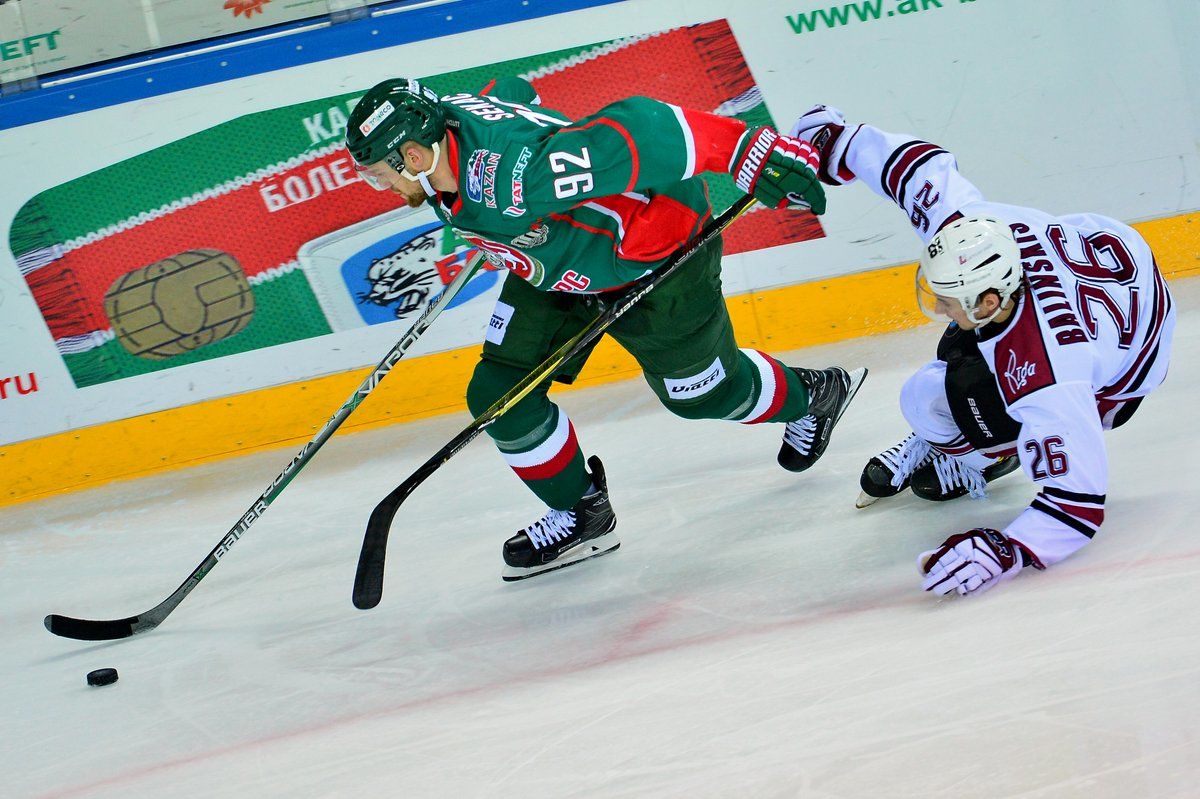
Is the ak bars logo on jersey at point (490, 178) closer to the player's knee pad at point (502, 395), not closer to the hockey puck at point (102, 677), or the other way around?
the player's knee pad at point (502, 395)

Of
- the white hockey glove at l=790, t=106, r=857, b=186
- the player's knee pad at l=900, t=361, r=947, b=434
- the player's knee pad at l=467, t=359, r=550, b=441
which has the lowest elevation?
the player's knee pad at l=900, t=361, r=947, b=434

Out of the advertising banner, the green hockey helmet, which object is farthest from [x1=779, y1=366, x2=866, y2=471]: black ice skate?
the advertising banner

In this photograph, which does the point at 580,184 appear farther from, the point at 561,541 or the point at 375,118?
the point at 561,541

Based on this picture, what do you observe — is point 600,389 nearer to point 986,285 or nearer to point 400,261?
point 400,261

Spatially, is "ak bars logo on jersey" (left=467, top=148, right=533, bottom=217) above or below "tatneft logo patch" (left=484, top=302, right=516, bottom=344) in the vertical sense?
above

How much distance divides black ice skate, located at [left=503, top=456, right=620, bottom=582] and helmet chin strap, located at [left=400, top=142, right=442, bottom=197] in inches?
29.5

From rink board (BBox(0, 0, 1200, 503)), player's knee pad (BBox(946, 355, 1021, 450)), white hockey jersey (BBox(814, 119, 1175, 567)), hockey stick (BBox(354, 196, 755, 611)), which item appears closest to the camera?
white hockey jersey (BBox(814, 119, 1175, 567))

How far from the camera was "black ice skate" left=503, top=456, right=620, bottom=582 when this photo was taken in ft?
8.54

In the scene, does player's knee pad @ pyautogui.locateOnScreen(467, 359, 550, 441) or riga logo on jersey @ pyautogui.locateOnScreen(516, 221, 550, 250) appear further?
player's knee pad @ pyautogui.locateOnScreen(467, 359, 550, 441)

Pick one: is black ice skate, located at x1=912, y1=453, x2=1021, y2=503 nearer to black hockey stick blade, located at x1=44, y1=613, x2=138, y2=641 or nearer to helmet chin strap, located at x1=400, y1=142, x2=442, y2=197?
helmet chin strap, located at x1=400, y1=142, x2=442, y2=197

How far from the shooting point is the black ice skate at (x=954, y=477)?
7.83 ft

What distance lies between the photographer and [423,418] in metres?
3.95

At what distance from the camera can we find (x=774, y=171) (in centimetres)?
211

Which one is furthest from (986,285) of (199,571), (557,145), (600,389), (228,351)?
(228,351)
